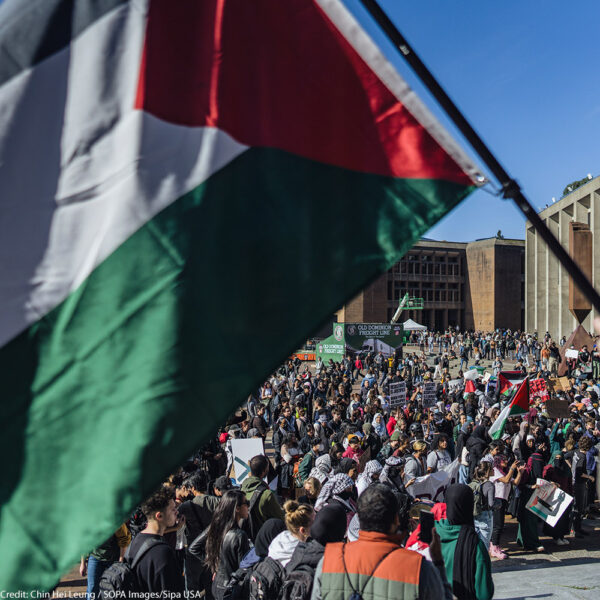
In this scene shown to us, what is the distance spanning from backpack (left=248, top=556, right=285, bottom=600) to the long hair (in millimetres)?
757

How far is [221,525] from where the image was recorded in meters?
4.88

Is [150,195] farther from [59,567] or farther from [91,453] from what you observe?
[59,567]

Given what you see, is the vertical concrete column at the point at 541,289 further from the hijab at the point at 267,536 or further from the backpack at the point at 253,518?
the hijab at the point at 267,536

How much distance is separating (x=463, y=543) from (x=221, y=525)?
1964mm

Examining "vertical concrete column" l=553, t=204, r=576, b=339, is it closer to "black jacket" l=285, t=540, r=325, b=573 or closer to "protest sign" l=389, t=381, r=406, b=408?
"protest sign" l=389, t=381, r=406, b=408

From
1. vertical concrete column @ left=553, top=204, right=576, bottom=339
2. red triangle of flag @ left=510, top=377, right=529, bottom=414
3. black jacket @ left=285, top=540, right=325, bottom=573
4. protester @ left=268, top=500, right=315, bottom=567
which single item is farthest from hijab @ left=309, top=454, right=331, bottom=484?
vertical concrete column @ left=553, top=204, right=576, bottom=339

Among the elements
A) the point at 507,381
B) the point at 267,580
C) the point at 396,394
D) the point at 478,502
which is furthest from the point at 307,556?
the point at 507,381

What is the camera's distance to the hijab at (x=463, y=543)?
4.36 metres

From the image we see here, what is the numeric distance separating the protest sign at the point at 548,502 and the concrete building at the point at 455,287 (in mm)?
61588

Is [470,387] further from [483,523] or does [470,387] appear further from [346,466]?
[346,466]

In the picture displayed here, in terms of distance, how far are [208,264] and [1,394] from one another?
2.92ft

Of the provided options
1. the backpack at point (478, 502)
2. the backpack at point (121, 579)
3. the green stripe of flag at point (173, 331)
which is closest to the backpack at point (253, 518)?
the backpack at point (121, 579)

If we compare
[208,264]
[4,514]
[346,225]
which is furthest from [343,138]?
[4,514]

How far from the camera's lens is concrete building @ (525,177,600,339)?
130 ft
